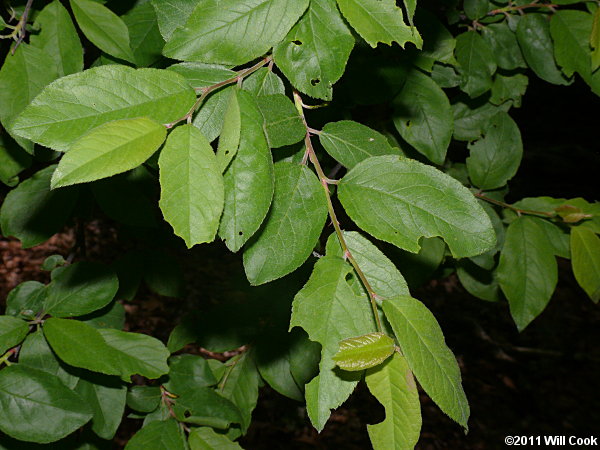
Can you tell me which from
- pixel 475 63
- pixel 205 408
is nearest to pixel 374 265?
pixel 205 408

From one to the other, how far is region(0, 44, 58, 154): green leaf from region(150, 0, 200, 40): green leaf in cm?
37

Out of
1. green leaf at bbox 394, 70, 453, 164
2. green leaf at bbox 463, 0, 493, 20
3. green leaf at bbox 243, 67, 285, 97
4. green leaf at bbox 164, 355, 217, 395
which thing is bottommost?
green leaf at bbox 164, 355, 217, 395

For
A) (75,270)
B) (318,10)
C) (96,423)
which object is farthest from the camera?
(75,270)

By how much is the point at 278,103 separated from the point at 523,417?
430 cm

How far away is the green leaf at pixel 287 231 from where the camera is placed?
2.47ft

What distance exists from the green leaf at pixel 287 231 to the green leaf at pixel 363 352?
0.15 m

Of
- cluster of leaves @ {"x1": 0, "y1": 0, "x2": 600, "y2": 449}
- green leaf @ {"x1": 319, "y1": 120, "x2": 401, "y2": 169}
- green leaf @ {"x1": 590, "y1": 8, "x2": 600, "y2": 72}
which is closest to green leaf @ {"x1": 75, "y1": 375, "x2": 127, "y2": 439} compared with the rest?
cluster of leaves @ {"x1": 0, "y1": 0, "x2": 600, "y2": 449}

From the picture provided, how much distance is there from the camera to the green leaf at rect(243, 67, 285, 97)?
848mm

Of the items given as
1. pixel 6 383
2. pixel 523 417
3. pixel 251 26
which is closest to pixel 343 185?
pixel 251 26

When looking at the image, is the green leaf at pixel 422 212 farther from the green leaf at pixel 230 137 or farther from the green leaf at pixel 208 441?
the green leaf at pixel 208 441

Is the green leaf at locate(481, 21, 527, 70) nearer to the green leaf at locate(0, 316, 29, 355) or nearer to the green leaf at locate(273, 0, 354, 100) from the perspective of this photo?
the green leaf at locate(273, 0, 354, 100)

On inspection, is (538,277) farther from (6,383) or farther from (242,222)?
(6,383)

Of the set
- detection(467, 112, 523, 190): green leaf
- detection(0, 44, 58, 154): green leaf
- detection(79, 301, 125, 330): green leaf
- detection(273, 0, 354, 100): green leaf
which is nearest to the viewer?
detection(273, 0, 354, 100): green leaf

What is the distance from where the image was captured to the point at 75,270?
140 centimetres
